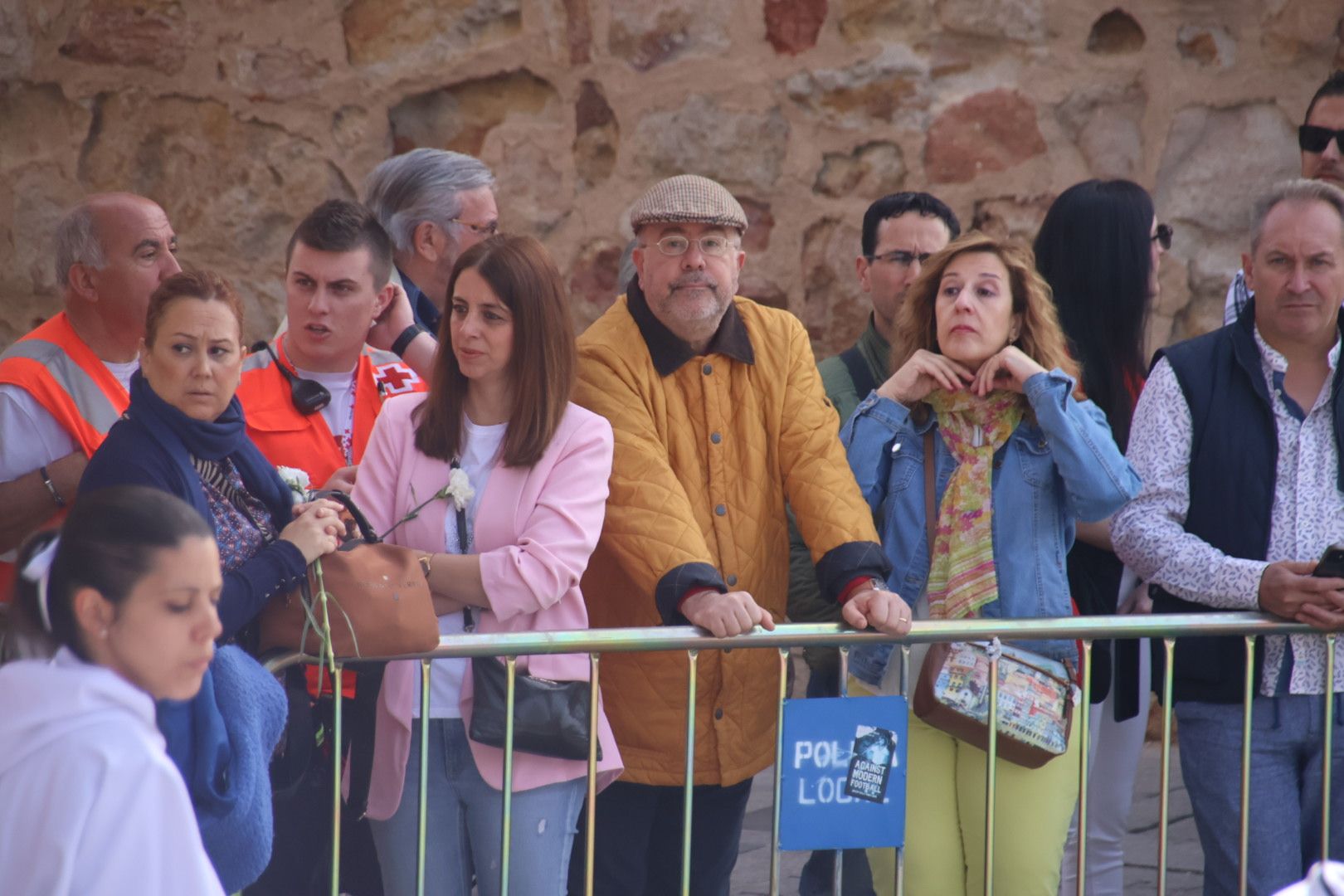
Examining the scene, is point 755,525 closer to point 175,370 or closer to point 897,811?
point 897,811

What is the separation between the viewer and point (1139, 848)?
4.42 m

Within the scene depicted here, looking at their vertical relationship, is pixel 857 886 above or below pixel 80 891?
below

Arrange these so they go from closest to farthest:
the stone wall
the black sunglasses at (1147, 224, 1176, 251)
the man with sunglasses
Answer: the black sunglasses at (1147, 224, 1176, 251) → the man with sunglasses → the stone wall

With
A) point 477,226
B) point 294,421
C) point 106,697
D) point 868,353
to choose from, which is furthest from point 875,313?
point 106,697

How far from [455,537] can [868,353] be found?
4.29 feet

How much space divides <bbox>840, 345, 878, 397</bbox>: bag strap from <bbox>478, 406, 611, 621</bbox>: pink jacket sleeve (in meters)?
0.91

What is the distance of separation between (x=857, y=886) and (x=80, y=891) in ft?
8.37

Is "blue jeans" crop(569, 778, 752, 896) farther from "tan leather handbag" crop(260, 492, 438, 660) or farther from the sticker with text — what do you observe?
"tan leather handbag" crop(260, 492, 438, 660)

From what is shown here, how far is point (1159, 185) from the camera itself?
4.92m

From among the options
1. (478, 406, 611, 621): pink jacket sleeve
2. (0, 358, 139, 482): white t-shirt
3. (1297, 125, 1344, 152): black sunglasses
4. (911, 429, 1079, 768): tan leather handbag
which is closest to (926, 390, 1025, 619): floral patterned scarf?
(911, 429, 1079, 768): tan leather handbag

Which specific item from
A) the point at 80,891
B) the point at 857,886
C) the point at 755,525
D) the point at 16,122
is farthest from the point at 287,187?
the point at 80,891

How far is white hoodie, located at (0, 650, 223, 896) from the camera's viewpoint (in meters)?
1.52

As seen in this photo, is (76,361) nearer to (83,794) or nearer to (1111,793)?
(83,794)

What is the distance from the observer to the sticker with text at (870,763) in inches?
113
